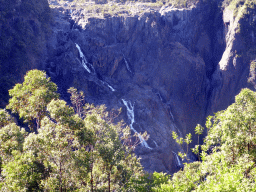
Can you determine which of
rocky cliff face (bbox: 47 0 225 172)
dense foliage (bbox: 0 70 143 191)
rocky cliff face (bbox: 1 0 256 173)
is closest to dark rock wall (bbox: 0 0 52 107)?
rocky cliff face (bbox: 1 0 256 173)

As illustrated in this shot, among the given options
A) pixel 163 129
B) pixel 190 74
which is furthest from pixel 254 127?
pixel 190 74

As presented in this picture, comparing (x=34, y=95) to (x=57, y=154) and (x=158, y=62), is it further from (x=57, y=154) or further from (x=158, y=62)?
(x=158, y=62)

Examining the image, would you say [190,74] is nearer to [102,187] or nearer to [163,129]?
[163,129]

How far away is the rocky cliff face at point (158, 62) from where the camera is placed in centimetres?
5259

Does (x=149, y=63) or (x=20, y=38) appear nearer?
(x=20, y=38)

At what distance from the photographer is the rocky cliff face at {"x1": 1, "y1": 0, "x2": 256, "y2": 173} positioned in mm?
52594

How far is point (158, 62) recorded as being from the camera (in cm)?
6175

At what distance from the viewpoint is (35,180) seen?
1144cm

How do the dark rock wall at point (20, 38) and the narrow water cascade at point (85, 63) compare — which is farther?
the narrow water cascade at point (85, 63)

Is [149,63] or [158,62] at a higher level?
[158,62]

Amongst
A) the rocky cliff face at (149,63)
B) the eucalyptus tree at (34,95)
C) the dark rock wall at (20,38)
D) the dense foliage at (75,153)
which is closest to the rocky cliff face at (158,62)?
the rocky cliff face at (149,63)

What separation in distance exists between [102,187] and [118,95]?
39.3 m

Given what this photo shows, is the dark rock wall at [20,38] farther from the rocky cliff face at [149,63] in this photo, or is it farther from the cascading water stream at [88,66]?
the cascading water stream at [88,66]

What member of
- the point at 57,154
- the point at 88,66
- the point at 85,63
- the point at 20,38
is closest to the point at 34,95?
the point at 57,154
